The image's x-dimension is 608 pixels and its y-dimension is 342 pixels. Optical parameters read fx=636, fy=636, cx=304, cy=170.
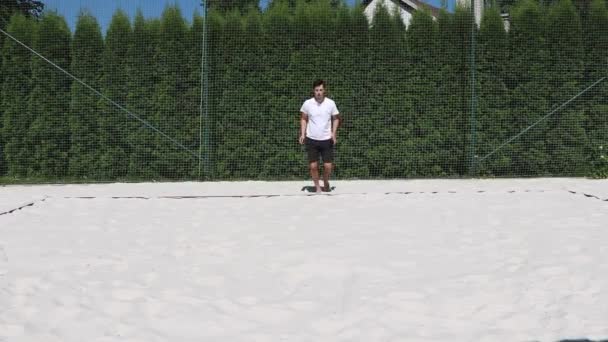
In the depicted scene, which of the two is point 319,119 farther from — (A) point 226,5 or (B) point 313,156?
(A) point 226,5

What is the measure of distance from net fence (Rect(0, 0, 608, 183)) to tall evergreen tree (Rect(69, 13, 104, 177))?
19 millimetres

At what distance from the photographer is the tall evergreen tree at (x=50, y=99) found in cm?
962

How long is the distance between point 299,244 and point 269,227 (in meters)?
0.75

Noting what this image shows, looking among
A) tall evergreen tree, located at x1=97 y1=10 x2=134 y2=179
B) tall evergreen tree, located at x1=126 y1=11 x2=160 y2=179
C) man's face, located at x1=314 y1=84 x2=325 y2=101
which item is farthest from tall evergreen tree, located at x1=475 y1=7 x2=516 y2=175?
tall evergreen tree, located at x1=97 y1=10 x2=134 y2=179

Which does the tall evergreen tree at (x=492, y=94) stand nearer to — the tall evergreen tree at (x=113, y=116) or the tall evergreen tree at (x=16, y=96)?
the tall evergreen tree at (x=113, y=116)

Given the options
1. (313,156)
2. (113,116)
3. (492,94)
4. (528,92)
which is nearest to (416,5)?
(492,94)

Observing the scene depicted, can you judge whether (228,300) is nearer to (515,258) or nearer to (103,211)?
(515,258)

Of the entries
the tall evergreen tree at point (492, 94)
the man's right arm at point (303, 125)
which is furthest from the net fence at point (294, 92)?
the man's right arm at point (303, 125)

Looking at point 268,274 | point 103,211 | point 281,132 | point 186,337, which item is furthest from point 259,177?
point 186,337

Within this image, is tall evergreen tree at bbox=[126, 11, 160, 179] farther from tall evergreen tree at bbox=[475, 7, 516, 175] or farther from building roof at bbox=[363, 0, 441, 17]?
tall evergreen tree at bbox=[475, 7, 516, 175]

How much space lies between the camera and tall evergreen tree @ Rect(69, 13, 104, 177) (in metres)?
9.66

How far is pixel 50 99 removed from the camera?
965cm

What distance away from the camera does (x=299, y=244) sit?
440 cm

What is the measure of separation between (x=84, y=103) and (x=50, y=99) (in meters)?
0.52
